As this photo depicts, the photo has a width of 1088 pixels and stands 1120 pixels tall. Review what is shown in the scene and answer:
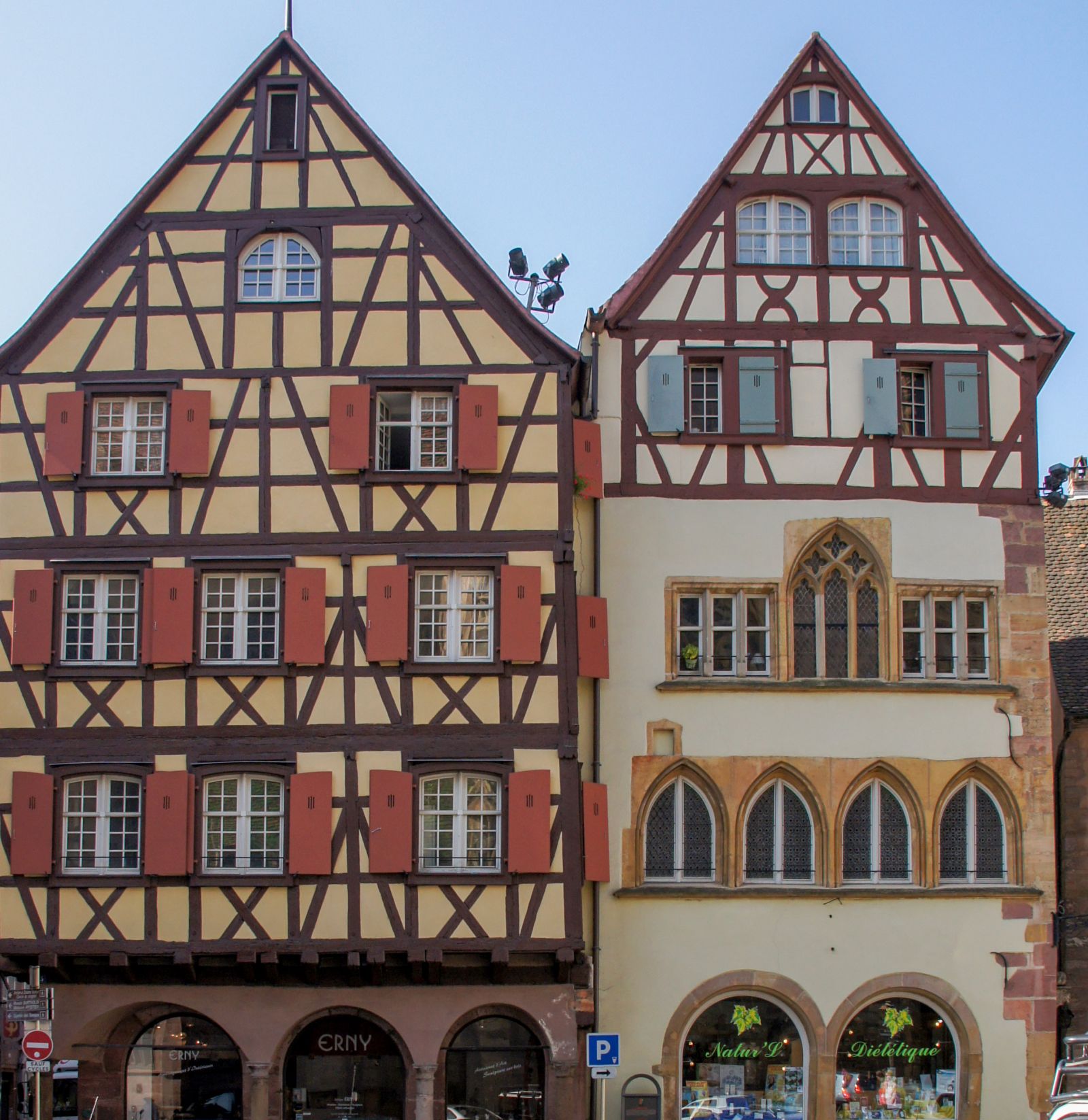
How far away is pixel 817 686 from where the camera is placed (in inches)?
997

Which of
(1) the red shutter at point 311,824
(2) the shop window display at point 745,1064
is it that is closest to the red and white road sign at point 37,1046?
(1) the red shutter at point 311,824

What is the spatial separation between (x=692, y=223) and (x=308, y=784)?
10003 millimetres

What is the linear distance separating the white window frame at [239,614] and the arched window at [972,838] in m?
9.78

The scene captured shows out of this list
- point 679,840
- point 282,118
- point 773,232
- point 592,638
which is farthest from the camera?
point 773,232

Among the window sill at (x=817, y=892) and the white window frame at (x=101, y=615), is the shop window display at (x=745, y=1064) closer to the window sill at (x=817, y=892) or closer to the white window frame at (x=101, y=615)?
the window sill at (x=817, y=892)

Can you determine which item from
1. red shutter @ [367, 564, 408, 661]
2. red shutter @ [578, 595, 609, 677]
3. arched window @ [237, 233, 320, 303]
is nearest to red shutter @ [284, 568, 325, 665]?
red shutter @ [367, 564, 408, 661]

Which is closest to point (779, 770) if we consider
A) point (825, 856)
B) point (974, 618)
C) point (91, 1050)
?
point (825, 856)

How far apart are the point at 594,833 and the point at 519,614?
3165mm

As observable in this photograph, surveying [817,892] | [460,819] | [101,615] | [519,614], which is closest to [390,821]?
[460,819]

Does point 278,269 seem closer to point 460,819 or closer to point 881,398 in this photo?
point 460,819

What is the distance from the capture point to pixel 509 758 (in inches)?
923

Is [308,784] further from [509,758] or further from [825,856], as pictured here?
[825,856]

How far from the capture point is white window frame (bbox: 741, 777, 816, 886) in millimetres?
25219

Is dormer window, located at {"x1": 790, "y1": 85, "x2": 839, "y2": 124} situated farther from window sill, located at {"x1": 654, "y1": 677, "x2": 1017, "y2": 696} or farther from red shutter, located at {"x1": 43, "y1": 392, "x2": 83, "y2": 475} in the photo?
red shutter, located at {"x1": 43, "y1": 392, "x2": 83, "y2": 475}
